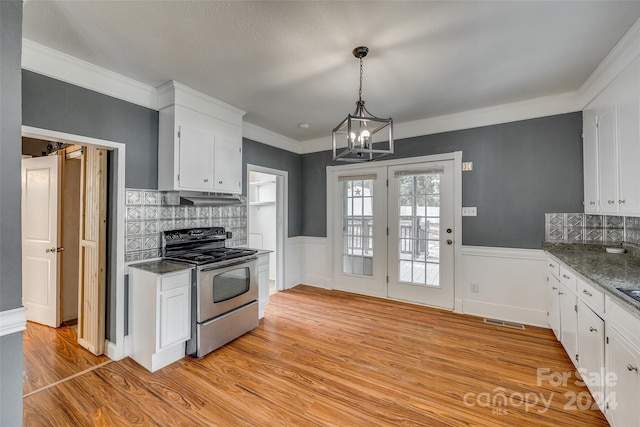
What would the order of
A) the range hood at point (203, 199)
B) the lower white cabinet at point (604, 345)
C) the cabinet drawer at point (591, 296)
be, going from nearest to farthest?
the lower white cabinet at point (604, 345)
the cabinet drawer at point (591, 296)
the range hood at point (203, 199)

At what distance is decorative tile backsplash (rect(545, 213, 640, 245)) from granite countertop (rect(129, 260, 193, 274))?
3.88m

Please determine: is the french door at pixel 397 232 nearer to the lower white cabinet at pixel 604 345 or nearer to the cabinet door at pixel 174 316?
the lower white cabinet at pixel 604 345

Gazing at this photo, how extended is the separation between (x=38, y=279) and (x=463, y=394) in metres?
4.54

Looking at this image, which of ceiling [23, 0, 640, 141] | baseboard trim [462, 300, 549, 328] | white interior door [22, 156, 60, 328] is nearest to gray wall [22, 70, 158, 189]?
ceiling [23, 0, 640, 141]

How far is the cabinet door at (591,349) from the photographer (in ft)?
5.61

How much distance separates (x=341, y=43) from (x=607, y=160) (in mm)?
2499

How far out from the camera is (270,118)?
378 cm

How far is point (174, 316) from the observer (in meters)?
2.45

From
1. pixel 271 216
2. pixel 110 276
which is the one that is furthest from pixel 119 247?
pixel 271 216

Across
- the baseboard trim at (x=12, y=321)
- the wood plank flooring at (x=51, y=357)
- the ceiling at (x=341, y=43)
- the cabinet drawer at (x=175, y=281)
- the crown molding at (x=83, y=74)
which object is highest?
the ceiling at (x=341, y=43)

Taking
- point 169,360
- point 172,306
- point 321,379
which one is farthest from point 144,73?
point 321,379

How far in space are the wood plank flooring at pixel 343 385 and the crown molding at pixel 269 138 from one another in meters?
2.65

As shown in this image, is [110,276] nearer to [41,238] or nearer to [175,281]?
[175,281]

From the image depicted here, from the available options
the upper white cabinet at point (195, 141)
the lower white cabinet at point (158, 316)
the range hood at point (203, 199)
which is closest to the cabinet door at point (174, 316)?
the lower white cabinet at point (158, 316)
